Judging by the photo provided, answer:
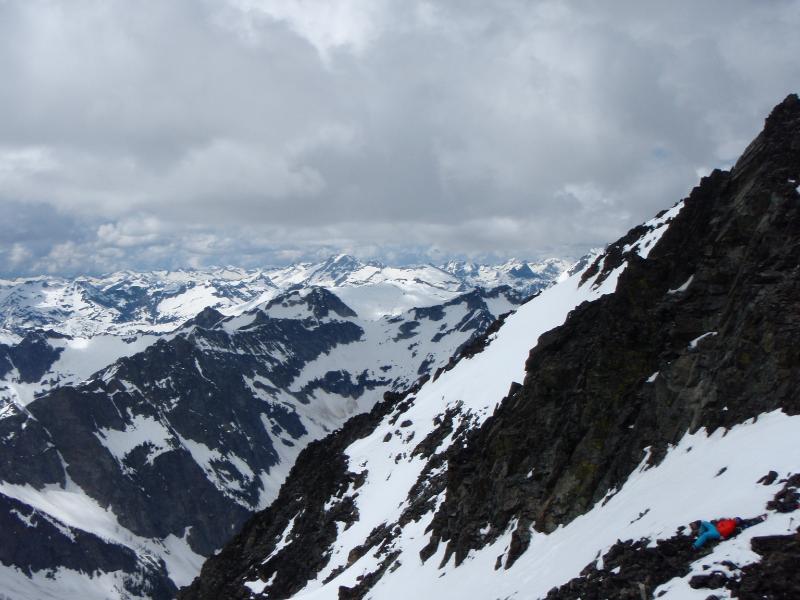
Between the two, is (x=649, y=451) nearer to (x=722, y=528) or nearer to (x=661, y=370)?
(x=661, y=370)

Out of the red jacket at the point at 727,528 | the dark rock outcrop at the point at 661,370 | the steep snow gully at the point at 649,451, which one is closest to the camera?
the red jacket at the point at 727,528

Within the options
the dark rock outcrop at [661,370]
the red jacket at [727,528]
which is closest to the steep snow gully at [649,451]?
the dark rock outcrop at [661,370]

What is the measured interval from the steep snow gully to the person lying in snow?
34 cm

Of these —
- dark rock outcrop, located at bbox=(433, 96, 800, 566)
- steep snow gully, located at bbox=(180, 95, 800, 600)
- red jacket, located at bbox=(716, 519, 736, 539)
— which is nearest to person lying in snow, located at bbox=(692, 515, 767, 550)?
red jacket, located at bbox=(716, 519, 736, 539)

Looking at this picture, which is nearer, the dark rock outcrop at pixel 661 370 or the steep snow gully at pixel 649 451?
the steep snow gully at pixel 649 451

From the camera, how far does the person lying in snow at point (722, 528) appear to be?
647 inches

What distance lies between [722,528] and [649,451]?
10423 millimetres

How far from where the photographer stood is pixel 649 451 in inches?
1051

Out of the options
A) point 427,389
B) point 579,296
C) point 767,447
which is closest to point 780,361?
point 767,447

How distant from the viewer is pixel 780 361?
2295 centimetres

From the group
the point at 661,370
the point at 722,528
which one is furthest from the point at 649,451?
the point at 722,528

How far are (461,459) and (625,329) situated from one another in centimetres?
1840

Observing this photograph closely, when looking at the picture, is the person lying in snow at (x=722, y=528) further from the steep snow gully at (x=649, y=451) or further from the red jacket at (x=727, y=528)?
the steep snow gully at (x=649, y=451)

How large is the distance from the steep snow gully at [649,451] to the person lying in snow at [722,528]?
0.34 metres
